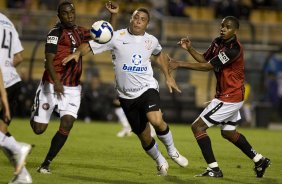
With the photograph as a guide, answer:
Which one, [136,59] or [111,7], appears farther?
[111,7]

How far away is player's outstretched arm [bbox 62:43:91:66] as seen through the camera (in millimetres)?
11530

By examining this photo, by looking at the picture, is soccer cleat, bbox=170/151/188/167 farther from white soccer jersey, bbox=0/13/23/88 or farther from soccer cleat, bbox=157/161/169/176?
white soccer jersey, bbox=0/13/23/88

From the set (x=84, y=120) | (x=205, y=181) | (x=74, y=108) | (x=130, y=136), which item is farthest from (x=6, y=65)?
(x=84, y=120)

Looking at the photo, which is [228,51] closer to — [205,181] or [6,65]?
[205,181]

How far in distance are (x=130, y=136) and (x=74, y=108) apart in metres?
8.59

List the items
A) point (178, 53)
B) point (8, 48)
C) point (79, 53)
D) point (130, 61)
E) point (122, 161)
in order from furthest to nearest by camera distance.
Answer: point (178, 53)
point (122, 161)
point (130, 61)
point (79, 53)
point (8, 48)

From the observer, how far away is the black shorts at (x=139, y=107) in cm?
1177

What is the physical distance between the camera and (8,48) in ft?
34.5

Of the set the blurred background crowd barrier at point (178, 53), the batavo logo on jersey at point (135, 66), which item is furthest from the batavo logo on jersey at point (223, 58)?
the blurred background crowd barrier at point (178, 53)

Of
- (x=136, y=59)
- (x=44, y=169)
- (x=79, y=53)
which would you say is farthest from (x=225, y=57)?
(x=44, y=169)

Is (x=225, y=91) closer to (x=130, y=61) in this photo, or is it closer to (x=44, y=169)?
(x=130, y=61)

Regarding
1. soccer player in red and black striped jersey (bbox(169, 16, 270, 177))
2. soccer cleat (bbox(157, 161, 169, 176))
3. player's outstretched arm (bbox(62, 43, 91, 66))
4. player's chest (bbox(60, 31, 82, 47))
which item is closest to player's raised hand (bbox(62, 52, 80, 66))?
player's outstretched arm (bbox(62, 43, 91, 66))

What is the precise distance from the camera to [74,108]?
39.8 ft

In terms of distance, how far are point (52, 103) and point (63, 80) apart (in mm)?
397
